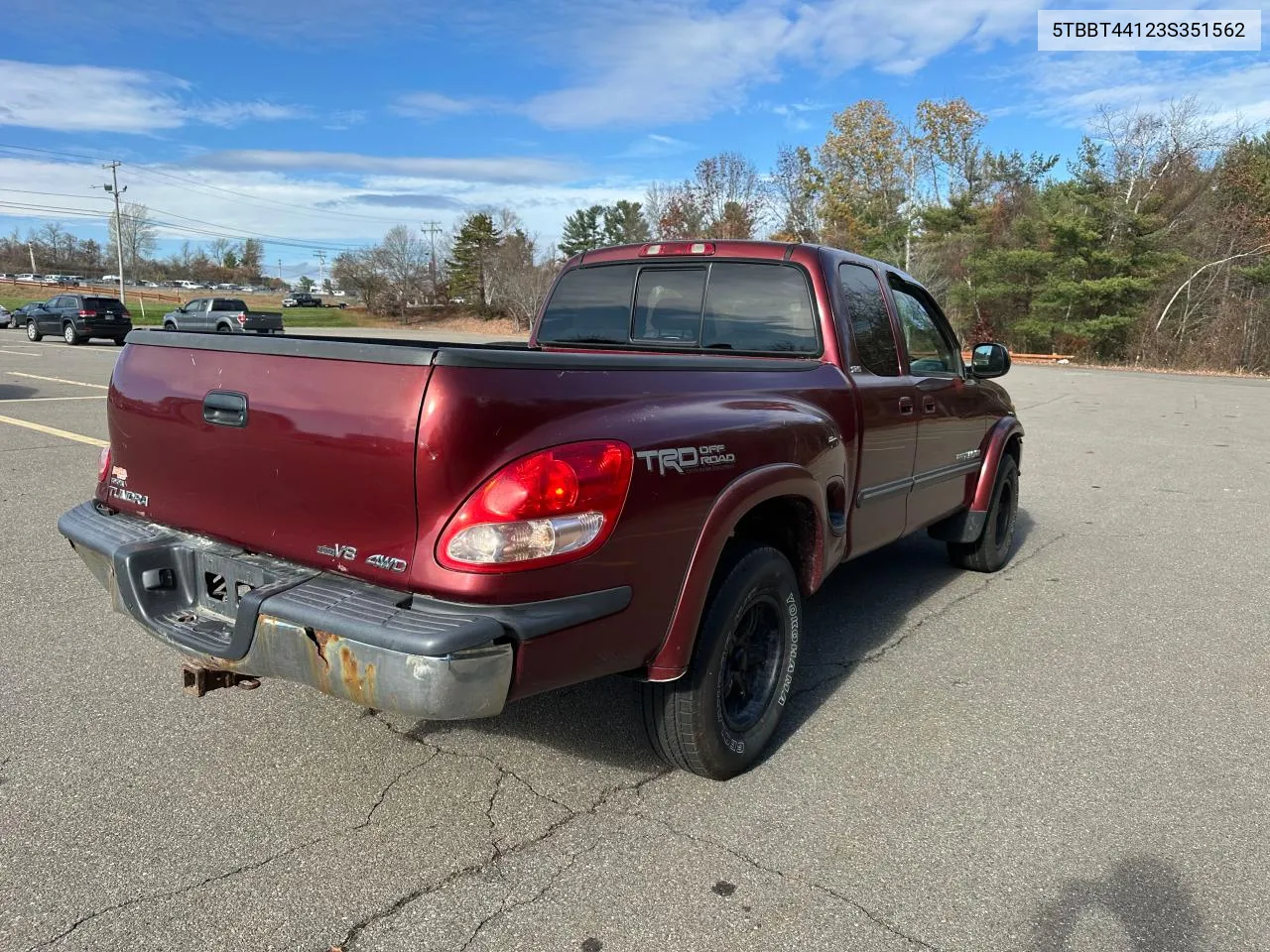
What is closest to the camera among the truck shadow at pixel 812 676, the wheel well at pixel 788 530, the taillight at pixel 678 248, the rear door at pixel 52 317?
the wheel well at pixel 788 530

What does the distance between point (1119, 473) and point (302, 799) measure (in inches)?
375

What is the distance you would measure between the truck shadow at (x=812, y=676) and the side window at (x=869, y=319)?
1.37 metres

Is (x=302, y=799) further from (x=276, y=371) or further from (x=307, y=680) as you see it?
(x=276, y=371)

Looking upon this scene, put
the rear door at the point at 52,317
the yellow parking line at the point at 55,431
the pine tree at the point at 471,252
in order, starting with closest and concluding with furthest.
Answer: the yellow parking line at the point at 55,431, the rear door at the point at 52,317, the pine tree at the point at 471,252

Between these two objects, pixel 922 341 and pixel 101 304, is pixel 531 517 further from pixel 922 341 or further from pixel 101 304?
pixel 101 304

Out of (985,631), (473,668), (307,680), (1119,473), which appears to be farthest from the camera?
(1119,473)

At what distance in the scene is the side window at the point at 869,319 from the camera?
4055mm

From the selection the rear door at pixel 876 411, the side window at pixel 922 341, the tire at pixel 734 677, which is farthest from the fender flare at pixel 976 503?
the tire at pixel 734 677

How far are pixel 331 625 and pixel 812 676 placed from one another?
2.39 metres

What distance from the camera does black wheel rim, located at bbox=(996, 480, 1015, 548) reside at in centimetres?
584

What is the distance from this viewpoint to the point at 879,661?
13.7 feet

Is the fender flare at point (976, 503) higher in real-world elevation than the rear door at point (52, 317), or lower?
lower

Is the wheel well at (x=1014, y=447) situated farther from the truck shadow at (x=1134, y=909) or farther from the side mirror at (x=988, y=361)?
the truck shadow at (x=1134, y=909)

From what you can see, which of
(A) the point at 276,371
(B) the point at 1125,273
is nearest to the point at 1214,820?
(A) the point at 276,371
